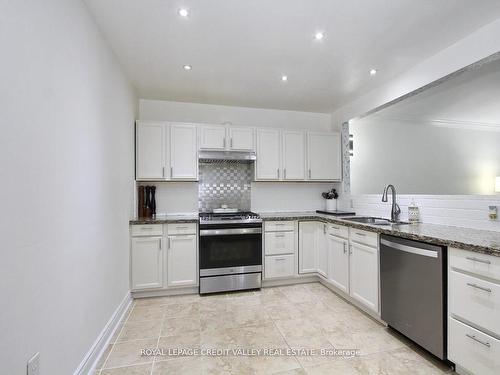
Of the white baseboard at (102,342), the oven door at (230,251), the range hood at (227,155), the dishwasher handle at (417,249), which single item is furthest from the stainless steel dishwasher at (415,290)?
the white baseboard at (102,342)

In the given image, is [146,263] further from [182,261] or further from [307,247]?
[307,247]

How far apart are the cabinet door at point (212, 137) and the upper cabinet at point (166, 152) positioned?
0.11m

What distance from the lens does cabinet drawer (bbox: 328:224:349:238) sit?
9.14ft

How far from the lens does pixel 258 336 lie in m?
2.11

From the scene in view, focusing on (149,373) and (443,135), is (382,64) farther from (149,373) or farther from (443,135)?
(149,373)

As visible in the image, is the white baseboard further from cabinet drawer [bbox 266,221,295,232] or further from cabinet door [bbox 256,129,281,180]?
cabinet door [bbox 256,129,281,180]

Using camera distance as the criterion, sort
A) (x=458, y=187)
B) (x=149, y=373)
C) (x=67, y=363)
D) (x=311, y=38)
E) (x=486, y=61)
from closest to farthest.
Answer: (x=67, y=363) < (x=149, y=373) < (x=486, y=61) < (x=311, y=38) < (x=458, y=187)

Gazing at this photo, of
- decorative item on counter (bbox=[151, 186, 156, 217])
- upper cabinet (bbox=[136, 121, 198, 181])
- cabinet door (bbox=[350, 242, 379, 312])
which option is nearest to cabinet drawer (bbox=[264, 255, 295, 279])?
cabinet door (bbox=[350, 242, 379, 312])

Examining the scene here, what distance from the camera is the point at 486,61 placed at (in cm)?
194

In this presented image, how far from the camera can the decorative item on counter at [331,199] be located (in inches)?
153

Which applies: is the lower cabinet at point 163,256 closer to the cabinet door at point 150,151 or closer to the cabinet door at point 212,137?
the cabinet door at point 150,151

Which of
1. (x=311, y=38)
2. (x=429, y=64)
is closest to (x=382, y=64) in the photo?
(x=429, y=64)

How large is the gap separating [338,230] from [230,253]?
1339 millimetres

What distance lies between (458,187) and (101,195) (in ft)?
10.1
